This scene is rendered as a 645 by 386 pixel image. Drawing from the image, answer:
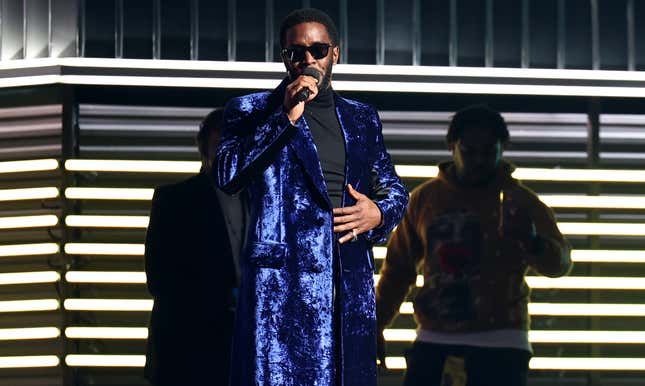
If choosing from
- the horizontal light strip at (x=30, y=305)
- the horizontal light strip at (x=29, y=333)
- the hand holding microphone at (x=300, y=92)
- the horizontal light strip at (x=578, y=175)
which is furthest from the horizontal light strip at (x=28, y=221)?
the hand holding microphone at (x=300, y=92)

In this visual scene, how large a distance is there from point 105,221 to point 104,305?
1.70 feet

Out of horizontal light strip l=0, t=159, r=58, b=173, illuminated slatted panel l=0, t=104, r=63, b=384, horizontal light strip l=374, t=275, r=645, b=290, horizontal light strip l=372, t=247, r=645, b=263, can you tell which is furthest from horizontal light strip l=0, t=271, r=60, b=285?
horizontal light strip l=372, t=247, r=645, b=263

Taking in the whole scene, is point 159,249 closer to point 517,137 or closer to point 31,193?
point 31,193

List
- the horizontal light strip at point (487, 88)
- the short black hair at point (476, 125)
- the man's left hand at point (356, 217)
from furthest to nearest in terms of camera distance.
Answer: the horizontal light strip at point (487, 88), the short black hair at point (476, 125), the man's left hand at point (356, 217)

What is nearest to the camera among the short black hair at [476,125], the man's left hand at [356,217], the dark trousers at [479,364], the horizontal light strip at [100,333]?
the man's left hand at [356,217]

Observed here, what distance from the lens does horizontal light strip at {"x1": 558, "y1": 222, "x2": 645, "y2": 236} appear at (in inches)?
304

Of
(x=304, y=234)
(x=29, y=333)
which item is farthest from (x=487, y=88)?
(x=304, y=234)

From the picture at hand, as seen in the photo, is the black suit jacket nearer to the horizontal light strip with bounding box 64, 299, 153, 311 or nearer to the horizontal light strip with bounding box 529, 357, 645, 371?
the horizontal light strip with bounding box 64, 299, 153, 311

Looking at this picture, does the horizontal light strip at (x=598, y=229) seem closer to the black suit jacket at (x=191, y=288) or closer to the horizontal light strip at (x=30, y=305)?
the black suit jacket at (x=191, y=288)

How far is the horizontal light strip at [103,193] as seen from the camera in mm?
7457

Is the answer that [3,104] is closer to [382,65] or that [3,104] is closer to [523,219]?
[382,65]

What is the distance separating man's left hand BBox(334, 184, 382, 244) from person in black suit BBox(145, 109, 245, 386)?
4.97 feet

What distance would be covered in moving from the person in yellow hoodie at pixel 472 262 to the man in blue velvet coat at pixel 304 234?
2180 millimetres

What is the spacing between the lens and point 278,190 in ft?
12.9
